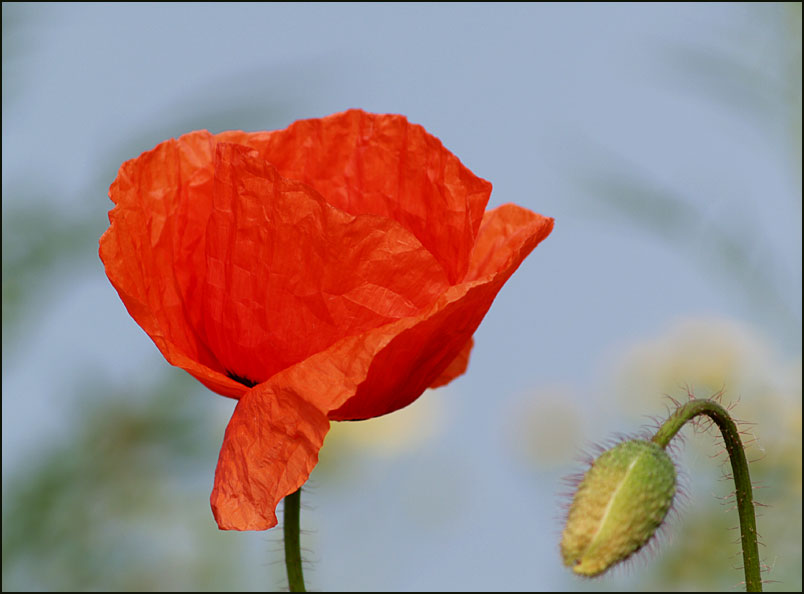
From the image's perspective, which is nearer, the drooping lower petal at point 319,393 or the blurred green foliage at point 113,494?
the drooping lower petal at point 319,393

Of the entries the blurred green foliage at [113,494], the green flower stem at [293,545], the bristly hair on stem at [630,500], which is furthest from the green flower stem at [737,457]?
the blurred green foliage at [113,494]

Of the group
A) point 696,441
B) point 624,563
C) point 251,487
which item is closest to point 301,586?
point 251,487

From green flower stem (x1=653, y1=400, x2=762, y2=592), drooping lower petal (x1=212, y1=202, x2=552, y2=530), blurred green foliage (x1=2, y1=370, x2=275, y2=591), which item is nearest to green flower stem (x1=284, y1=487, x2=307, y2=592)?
drooping lower petal (x1=212, y1=202, x2=552, y2=530)

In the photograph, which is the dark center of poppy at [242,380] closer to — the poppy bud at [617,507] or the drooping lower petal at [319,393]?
the drooping lower petal at [319,393]

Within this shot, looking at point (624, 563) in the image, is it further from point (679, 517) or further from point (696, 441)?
point (696, 441)

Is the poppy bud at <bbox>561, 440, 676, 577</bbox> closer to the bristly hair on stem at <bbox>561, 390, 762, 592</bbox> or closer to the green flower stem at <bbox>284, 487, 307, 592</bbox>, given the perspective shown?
the bristly hair on stem at <bbox>561, 390, 762, 592</bbox>

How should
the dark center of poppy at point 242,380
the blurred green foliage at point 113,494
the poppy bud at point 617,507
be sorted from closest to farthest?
the poppy bud at point 617,507
the dark center of poppy at point 242,380
the blurred green foliage at point 113,494
